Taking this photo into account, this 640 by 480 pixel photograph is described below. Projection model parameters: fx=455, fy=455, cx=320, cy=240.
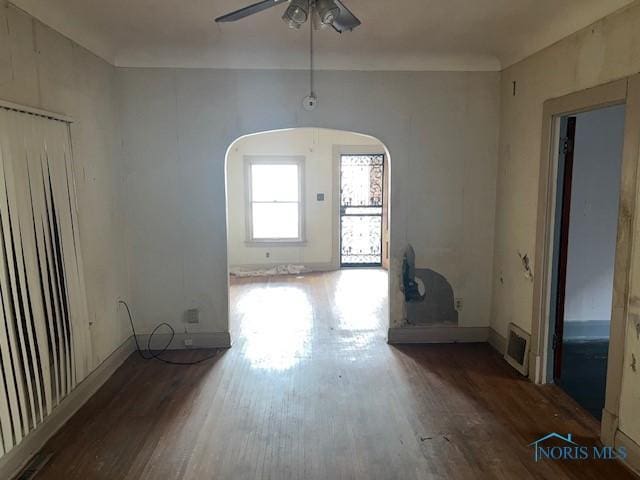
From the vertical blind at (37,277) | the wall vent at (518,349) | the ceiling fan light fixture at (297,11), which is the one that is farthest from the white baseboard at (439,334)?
the ceiling fan light fixture at (297,11)

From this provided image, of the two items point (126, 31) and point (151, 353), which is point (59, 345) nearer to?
point (151, 353)

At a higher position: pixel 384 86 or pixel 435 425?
pixel 384 86

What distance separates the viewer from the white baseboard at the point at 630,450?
251 cm

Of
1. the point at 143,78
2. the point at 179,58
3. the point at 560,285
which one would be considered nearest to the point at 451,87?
the point at 560,285

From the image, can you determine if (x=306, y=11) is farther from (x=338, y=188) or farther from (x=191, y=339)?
(x=338, y=188)

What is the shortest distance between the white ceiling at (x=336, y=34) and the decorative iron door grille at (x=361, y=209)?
403 centimetres

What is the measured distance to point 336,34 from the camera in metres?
3.52

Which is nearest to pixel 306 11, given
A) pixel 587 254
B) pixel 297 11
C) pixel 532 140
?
pixel 297 11

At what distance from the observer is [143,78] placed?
4.05 metres

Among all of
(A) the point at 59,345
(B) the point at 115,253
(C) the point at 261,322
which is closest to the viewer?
(A) the point at 59,345

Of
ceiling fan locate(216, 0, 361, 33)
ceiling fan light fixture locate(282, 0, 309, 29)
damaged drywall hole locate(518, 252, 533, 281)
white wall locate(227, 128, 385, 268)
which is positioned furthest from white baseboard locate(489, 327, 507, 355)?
white wall locate(227, 128, 385, 268)

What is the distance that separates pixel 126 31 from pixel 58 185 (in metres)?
1.36

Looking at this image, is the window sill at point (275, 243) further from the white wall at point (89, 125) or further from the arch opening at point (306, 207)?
the white wall at point (89, 125)

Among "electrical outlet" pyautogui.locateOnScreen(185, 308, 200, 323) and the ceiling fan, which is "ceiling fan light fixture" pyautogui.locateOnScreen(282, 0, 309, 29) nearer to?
the ceiling fan
